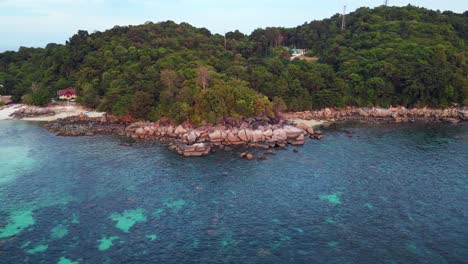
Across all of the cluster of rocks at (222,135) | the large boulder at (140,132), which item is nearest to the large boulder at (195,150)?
the cluster of rocks at (222,135)

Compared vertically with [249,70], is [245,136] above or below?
below

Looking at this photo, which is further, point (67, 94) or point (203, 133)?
point (67, 94)

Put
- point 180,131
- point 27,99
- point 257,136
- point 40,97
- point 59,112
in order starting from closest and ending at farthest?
1. point 257,136
2. point 180,131
3. point 59,112
4. point 40,97
5. point 27,99

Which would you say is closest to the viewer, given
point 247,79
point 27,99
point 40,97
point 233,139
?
point 233,139

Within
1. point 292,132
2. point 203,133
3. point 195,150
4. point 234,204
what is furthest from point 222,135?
point 234,204

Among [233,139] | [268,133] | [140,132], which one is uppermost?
[268,133]

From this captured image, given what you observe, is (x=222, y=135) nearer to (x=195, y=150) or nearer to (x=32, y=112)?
(x=195, y=150)

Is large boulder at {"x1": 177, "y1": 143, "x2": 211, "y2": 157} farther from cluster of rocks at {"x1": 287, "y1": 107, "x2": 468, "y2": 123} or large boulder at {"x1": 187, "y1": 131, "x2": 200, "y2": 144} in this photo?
cluster of rocks at {"x1": 287, "y1": 107, "x2": 468, "y2": 123}

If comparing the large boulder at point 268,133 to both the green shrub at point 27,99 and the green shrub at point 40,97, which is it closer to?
the green shrub at point 40,97
